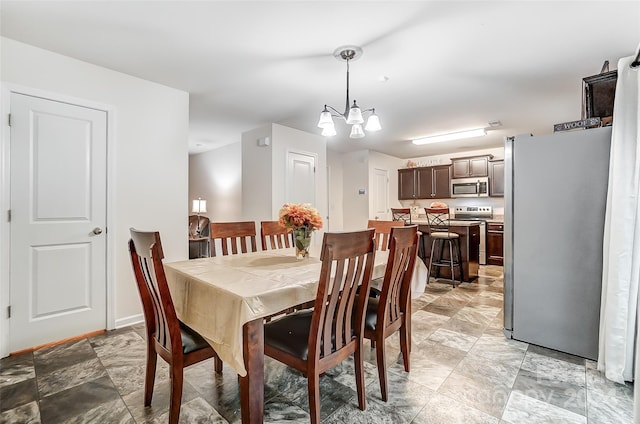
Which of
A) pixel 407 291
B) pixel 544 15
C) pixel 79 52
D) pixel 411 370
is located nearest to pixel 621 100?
pixel 544 15

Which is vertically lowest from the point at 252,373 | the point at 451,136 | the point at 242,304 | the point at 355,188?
the point at 252,373

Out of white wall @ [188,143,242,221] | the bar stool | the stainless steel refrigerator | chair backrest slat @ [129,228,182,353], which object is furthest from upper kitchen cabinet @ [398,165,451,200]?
chair backrest slat @ [129,228,182,353]

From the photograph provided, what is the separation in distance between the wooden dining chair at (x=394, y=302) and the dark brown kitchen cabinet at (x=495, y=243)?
14.9 ft

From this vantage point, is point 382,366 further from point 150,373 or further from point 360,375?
point 150,373

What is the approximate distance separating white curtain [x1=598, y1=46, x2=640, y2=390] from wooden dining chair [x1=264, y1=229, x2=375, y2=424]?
63.7 inches

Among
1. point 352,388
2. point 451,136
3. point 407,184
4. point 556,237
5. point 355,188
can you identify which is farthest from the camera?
point 407,184

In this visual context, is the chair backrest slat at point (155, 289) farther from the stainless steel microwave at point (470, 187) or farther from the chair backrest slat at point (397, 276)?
the stainless steel microwave at point (470, 187)

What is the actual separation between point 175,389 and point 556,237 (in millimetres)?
2699

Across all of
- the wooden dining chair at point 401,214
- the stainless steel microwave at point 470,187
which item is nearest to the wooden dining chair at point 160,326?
the wooden dining chair at point 401,214

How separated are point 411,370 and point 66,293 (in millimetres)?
2841

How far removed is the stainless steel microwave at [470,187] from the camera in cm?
599

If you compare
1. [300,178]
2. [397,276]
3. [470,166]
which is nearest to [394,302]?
[397,276]

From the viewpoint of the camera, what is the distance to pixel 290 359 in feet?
4.83

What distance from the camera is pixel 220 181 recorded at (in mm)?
6363
